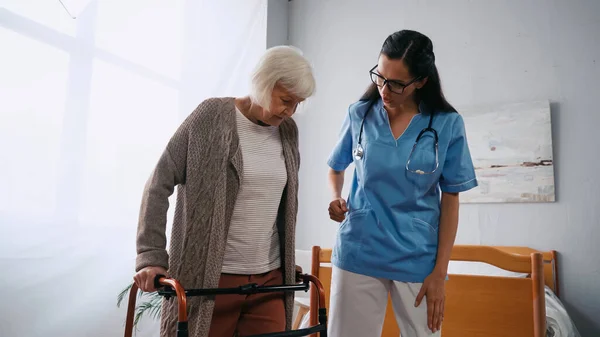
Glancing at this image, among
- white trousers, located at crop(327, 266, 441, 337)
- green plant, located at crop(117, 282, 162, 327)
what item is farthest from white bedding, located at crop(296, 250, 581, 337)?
white trousers, located at crop(327, 266, 441, 337)

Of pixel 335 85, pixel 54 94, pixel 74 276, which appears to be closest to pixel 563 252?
pixel 335 85

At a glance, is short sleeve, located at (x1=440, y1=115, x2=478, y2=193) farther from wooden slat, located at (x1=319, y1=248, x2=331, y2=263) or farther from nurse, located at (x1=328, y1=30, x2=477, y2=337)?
wooden slat, located at (x1=319, y1=248, x2=331, y2=263)

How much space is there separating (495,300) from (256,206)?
2.98ft

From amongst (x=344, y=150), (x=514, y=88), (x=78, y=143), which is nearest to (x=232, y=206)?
(x=344, y=150)

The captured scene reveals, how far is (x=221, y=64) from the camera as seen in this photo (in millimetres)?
3281

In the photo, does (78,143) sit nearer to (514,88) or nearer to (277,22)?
(277,22)

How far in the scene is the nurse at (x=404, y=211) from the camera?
3.75ft

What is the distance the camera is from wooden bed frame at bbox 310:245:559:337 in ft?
4.72

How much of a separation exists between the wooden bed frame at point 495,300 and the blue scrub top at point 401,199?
→ 0.46 metres

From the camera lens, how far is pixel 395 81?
1.19m

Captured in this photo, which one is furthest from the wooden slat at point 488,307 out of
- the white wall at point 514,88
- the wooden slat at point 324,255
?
the white wall at point 514,88

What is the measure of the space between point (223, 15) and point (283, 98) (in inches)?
96.5

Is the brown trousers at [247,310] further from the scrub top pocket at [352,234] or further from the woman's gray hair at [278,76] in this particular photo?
Answer: the woman's gray hair at [278,76]

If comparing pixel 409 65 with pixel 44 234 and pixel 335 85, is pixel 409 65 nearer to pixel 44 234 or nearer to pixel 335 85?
pixel 44 234
